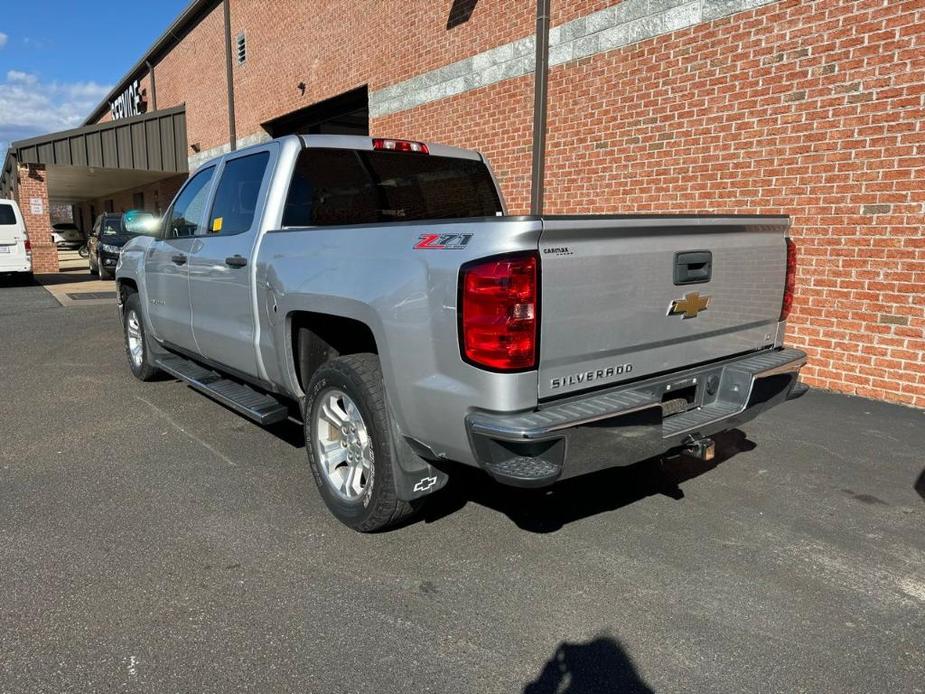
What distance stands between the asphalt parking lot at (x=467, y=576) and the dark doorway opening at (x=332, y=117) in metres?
10.4

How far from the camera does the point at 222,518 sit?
11.9ft

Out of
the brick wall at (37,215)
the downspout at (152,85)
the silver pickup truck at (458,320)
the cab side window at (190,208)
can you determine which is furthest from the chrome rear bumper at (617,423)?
the downspout at (152,85)

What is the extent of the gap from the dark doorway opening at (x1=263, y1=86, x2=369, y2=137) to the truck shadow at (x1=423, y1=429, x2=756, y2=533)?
417 inches

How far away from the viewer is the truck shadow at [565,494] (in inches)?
145

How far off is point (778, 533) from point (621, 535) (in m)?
0.82

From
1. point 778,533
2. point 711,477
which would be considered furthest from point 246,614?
point 711,477

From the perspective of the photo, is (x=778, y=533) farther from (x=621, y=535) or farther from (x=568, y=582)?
(x=568, y=582)

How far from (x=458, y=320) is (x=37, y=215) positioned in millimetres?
21176

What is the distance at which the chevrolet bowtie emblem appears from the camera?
10.4ft

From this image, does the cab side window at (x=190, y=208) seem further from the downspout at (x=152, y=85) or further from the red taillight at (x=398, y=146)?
the downspout at (x=152, y=85)

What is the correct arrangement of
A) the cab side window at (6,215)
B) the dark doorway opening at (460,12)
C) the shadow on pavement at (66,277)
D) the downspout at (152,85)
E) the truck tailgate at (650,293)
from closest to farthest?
the truck tailgate at (650,293), the dark doorway opening at (460,12), the cab side window at (6,215), the shadow on pavement at (66,277), the downspout at (152,85)

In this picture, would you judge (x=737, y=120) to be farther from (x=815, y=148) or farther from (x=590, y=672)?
(x=590, y=672)

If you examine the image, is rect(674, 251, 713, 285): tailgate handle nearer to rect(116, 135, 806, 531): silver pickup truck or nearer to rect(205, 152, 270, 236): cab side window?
rect(116, 135, 806, 531): silver pickup truck

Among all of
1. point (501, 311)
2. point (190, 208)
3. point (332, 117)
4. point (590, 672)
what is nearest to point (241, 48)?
point (332, 117)
